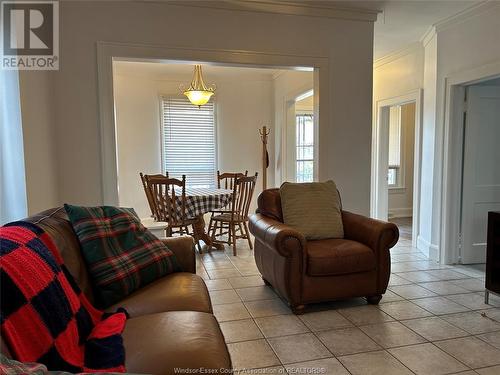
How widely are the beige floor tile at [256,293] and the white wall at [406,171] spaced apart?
15.6ft

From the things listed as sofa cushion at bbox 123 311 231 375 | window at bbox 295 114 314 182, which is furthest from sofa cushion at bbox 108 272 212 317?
window at bbox 295 114 314 182

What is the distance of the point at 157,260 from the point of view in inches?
81.1

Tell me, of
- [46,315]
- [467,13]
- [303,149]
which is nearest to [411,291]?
[467,13]

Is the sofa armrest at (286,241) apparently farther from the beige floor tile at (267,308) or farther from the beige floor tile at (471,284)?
the beige floor tile at (471,284)

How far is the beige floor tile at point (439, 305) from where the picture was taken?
278 centimetres

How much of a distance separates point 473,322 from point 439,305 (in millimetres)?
314

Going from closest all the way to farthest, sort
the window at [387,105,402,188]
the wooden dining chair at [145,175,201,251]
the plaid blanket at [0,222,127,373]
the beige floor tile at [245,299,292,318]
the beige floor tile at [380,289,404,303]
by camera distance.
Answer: the plaid blanket at [0,222,127,373] → the beige floor tile at [245,299,292,318] → the beige floor tile at [380,289,404,303] → the wooden dining chair at [145,175,201,251] → the window at [387,105,402,188]

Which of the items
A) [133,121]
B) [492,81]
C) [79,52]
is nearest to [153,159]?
[133,121]

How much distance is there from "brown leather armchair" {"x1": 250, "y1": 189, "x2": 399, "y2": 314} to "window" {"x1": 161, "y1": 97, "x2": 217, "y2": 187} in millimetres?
3709

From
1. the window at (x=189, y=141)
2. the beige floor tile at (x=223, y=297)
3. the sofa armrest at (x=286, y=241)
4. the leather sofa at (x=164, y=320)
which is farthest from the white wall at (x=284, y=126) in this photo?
the leather sofa at (x=164, y=320)

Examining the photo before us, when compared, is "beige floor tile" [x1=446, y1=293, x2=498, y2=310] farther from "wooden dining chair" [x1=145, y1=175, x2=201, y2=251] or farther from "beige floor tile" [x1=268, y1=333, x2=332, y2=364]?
"wooden dining chair" [x1=145, y1=175, x2=201, y2=251]

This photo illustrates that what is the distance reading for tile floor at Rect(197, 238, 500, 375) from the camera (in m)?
2.07

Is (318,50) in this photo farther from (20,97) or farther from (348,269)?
(20,97)

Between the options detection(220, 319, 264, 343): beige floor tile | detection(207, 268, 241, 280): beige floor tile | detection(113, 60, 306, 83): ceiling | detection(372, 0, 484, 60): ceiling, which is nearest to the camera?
detection(220, 319, 264, 343): beige floor tile
